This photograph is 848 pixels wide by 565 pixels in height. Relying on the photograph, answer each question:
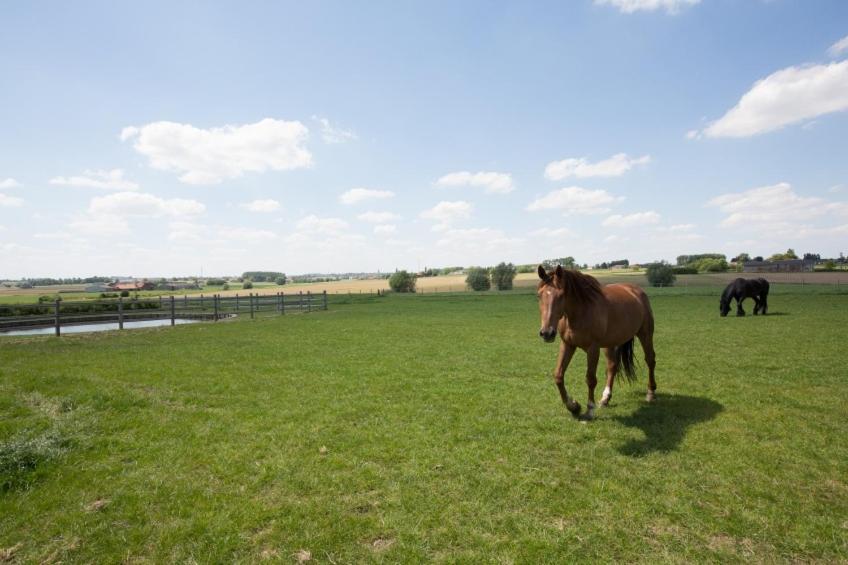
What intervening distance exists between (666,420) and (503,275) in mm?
68181

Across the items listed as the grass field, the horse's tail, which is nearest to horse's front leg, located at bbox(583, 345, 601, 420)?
the grass field

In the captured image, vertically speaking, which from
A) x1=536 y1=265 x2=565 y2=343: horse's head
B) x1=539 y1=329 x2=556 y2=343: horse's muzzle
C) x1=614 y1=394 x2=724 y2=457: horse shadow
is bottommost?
x1=614 y1=394 x2=724 y2=457: horse shadow

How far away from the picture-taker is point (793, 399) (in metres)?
6.51

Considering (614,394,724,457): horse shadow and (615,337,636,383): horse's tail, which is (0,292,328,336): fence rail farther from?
(614,394,724,457): horse shadow

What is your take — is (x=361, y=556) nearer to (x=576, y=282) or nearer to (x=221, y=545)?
(x=221, y=545)

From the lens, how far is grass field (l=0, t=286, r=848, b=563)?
315cm

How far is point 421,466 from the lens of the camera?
14.6 feet

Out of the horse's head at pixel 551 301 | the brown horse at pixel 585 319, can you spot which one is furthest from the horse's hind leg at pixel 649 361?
the horse's head at pixel 551 301

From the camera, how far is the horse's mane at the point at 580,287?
5768 millimetres

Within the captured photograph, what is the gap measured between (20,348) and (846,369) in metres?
23.8

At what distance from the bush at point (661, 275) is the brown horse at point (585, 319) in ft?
196

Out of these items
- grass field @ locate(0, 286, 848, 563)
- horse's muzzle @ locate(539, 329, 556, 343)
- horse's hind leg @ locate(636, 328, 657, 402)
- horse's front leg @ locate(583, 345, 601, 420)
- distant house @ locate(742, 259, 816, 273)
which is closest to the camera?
grass field @ locate(0, 286, 848, 563)

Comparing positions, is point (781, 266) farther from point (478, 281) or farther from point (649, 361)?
point (649, 361)

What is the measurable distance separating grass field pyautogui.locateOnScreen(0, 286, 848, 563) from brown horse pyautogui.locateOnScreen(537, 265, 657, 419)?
669 millimetres
